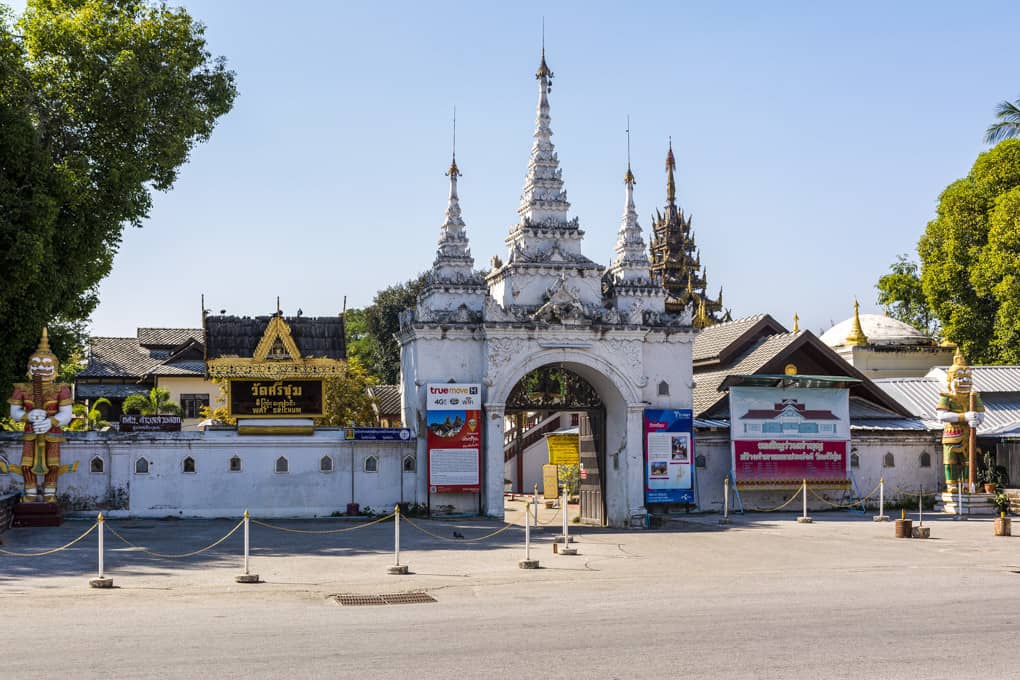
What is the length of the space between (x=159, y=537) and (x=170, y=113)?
13.8 metres

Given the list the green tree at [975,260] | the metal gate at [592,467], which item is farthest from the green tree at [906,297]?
the metal gate at [592,467]

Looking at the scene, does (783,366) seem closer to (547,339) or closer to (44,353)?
(547,339)

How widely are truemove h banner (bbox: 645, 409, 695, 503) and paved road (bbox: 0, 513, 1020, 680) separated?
788cm

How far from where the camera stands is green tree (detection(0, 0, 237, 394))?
3000cm

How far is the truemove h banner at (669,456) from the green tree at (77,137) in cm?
1696

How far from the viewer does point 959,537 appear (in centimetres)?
2734

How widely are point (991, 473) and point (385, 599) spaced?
93.9 ft

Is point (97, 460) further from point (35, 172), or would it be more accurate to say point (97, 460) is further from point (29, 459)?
point (35, 172)

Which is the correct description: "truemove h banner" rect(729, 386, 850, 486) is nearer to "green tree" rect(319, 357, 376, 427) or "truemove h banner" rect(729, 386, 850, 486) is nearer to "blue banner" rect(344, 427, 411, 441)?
"blue banner" rect(344, 427, 411, 441)

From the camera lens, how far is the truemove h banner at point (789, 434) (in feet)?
117

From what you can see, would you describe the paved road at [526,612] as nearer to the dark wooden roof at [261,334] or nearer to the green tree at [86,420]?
the dark wooden roof at [261,334]

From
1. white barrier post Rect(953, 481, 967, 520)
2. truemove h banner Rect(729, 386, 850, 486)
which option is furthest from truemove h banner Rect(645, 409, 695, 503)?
white barrier post Rect(953, 481, 967, 520)

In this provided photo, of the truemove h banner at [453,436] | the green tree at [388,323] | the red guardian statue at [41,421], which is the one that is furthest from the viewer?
the green tree at [388,323]

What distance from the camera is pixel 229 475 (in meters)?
32.0
